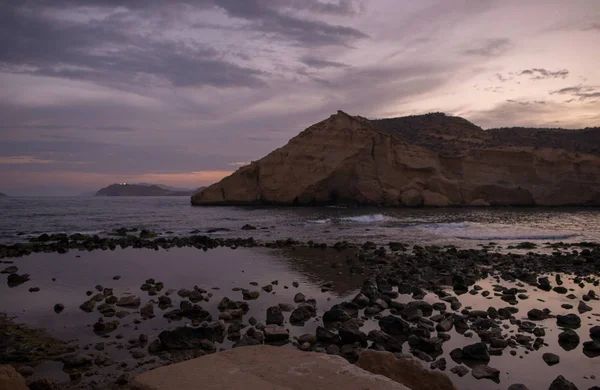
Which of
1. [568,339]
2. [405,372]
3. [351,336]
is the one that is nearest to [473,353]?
[351,336]

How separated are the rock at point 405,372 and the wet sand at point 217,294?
0.98m

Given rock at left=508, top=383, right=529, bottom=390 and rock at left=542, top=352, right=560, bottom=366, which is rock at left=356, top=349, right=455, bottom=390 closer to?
rock at left=508, top=383, right=529, bottom=390

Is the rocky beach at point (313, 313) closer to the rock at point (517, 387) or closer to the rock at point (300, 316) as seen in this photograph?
the rock at point (300, 316)

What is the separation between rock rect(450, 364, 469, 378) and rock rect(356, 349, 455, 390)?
1.25 m

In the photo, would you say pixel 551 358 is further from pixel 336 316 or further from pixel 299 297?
pixel 299 297

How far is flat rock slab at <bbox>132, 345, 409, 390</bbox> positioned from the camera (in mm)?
3855

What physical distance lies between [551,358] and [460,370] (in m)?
1.56

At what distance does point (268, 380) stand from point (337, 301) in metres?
5.60

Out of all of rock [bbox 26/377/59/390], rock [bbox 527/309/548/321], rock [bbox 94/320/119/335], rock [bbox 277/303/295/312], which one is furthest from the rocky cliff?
rock [bbox 26/377/59/390]

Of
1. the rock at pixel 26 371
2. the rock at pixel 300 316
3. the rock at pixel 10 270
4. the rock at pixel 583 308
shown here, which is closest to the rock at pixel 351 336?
the rock at pixel 300 316

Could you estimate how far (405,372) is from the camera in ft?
15.6

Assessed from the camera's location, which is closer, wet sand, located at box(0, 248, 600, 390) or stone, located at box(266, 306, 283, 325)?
wet sand, located at box(0, 248, 600, 390)

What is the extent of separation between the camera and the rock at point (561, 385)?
5203mm

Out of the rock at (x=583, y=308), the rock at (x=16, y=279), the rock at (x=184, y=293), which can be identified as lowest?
the rock at (x=583, y=308)
